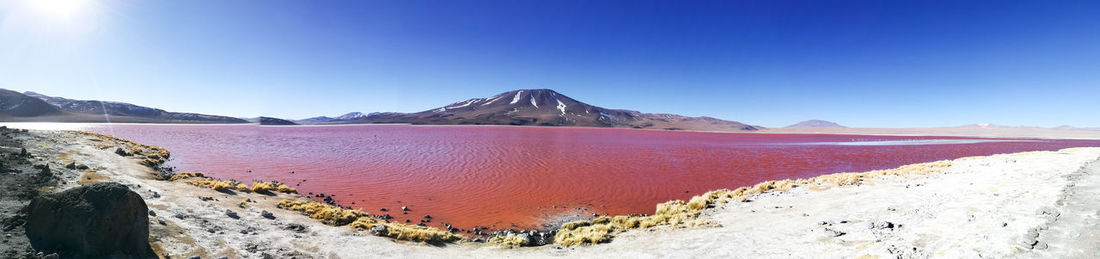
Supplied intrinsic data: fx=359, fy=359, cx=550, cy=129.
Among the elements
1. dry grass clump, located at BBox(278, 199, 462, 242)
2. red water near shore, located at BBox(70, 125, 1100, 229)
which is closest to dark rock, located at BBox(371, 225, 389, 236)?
dry grass clump, located at BBox(278, 199, 462, 242)

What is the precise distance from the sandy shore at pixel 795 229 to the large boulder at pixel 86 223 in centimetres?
83

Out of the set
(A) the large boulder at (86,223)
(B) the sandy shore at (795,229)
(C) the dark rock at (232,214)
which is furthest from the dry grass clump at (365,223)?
(A) the large boulder at (86,223)

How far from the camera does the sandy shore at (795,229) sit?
5.75 metres

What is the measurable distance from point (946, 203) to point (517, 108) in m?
174

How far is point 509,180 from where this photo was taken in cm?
1747

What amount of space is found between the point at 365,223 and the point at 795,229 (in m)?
10.2

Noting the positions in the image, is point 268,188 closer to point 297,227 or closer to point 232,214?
point 232,214

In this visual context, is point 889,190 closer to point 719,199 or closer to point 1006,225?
point 719,199

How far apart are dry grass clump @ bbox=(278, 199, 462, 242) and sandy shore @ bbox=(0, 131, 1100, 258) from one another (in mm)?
303

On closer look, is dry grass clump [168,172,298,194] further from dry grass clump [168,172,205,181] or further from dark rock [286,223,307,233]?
dark rock [286,223,307,233]

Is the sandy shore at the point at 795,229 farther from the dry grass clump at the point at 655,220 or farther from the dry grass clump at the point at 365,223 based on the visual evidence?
the dry grass clump at the point at 655,220

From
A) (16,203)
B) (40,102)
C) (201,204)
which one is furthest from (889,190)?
(40,102)

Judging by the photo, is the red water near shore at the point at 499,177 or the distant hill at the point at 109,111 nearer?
the red water near shore at the point at 499,177

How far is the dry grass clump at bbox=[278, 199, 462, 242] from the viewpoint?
27.6 feet
